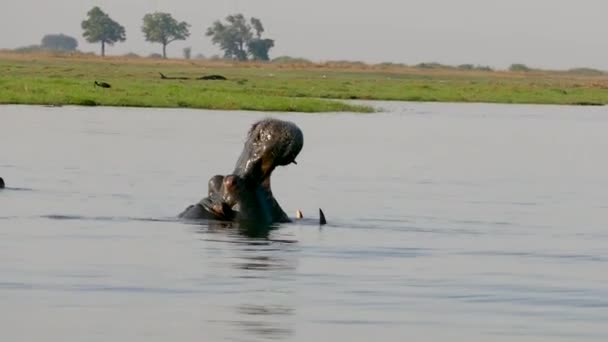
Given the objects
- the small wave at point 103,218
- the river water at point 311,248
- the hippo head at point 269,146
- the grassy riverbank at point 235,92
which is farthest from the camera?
the grassy riverbank at point 235,92

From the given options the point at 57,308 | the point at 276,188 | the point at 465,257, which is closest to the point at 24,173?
the point at 276,188

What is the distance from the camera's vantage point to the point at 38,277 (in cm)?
1203

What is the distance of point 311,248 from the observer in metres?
14.8

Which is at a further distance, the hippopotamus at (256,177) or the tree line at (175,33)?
the tree line at (175,33)

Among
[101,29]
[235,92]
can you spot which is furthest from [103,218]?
[101,29]

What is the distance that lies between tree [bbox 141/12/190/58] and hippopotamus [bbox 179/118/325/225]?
132281 mm

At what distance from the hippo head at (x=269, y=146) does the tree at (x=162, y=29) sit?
435ft

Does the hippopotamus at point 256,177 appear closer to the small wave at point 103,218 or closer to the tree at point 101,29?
the small wave at point 103,218

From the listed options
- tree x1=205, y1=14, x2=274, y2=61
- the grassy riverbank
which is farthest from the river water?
tree x1=205, y1=14, x2=274, y2=61

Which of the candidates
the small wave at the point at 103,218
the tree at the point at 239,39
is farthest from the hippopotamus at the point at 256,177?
the tree at the point at 239,39

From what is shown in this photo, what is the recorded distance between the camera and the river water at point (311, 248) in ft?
34.1

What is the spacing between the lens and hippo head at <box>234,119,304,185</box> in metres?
15.5

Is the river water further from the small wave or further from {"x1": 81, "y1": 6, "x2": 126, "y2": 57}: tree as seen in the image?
{"x1": 81, "y1": 6, "x2": 126, "y2": 57}: tree

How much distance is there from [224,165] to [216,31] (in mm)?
123673
